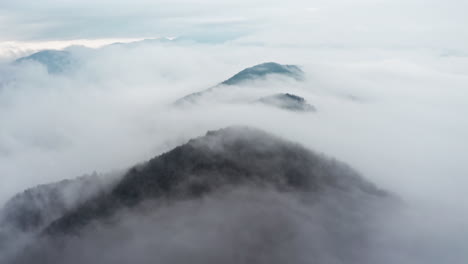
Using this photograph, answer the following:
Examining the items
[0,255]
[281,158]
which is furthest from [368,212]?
[0,255]

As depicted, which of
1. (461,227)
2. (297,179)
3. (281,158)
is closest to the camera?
(461,227)

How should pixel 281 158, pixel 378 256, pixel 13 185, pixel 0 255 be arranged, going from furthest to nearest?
pixel 13 185 < pixel 281 158 < pixel 0 255 < pixel 378 256

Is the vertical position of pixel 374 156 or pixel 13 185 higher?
pixel 374 156

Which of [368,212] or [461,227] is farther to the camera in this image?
[368,212]

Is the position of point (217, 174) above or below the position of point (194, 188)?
above

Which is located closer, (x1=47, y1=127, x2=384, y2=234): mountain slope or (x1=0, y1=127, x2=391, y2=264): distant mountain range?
(x1=0, y1=127, x2=391, y2=264): distant mountain range

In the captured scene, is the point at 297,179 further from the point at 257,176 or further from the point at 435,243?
the point at 435,243

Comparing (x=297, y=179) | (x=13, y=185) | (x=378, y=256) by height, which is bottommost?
(x=13, y=185)

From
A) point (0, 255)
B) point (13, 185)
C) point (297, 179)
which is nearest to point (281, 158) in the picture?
point (297, 179)

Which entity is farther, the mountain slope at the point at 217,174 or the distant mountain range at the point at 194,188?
the mountain slope at the point at 217,174

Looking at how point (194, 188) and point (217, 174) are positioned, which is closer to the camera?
point (194, 188)
